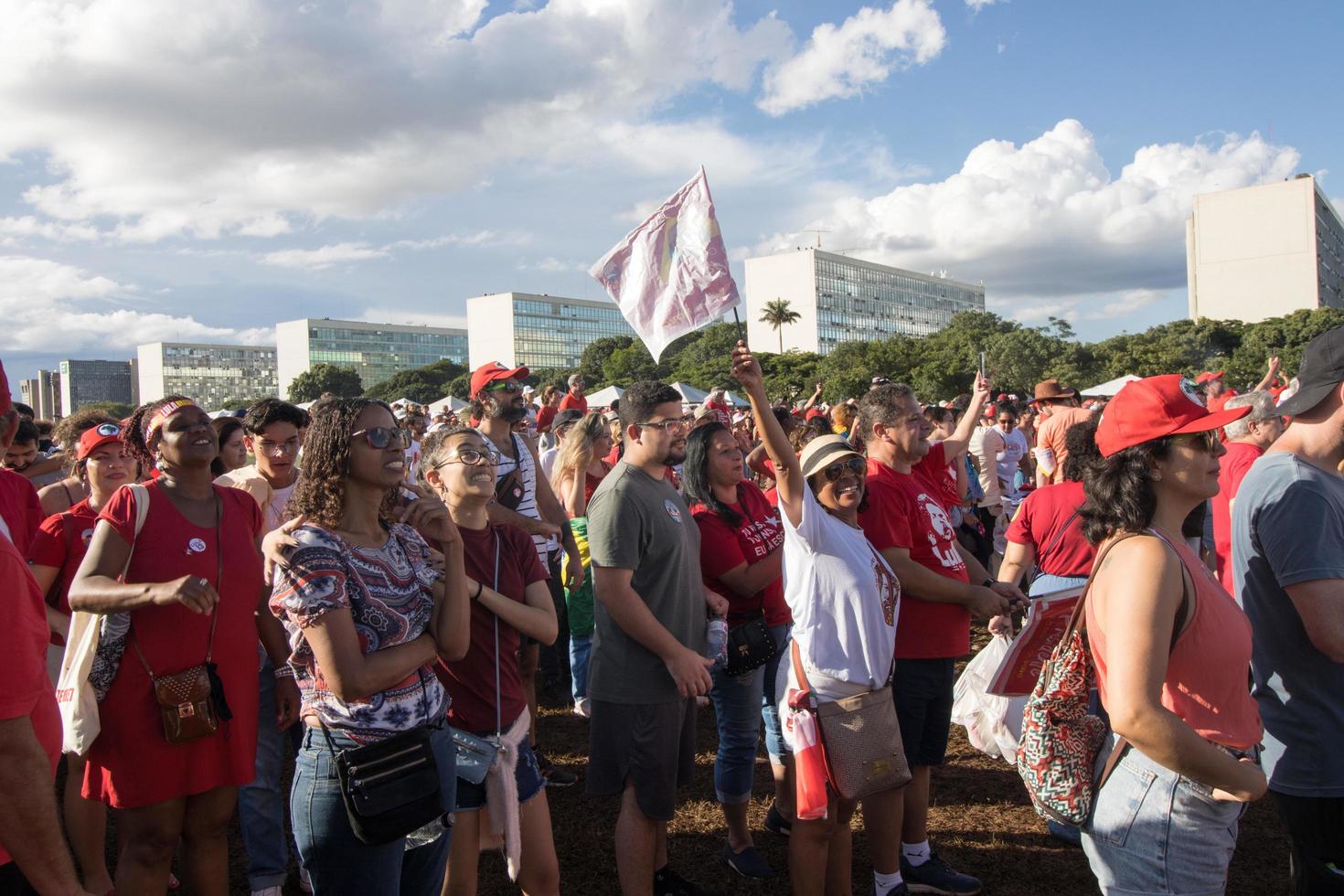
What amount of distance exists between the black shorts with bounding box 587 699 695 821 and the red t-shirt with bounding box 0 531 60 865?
1.78 meters

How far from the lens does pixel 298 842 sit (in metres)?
2.29

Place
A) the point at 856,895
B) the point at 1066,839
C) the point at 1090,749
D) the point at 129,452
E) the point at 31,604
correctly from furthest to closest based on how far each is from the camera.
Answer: the point at 1066,839 → the point at 856,895 → the point at 129,452 → the point at 1090,749 → the point at 31,604

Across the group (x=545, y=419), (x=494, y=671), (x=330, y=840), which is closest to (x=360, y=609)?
(x=330, y=840)

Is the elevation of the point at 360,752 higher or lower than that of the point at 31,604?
lower

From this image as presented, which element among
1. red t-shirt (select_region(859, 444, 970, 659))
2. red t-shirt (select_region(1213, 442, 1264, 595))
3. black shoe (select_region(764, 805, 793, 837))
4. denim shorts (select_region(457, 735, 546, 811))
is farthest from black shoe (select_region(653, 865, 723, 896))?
red t-shirt (select_region(1213, 442, 1264, 595))

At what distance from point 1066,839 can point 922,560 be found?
1670mm

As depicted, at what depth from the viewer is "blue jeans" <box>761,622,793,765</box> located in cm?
411

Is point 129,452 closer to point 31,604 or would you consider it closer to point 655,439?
point 31,604

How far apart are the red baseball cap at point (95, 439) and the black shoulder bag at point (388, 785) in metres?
2.39

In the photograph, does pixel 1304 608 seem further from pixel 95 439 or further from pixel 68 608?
pixel 95 439

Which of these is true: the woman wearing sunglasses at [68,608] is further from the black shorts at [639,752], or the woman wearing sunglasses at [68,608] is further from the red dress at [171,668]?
the black shorts at [639,752]

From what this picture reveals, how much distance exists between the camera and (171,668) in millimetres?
2803

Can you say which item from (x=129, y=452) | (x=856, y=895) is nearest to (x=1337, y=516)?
(x=856, y=895)

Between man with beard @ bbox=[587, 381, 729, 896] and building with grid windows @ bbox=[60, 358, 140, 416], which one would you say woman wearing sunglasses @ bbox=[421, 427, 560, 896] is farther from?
building with grid windows @ bbox=[60, 358, 140, 416]
